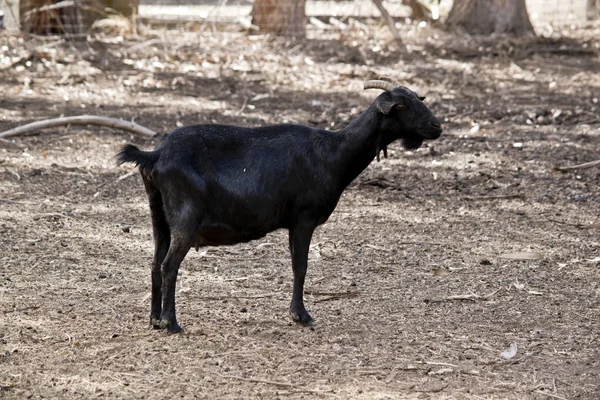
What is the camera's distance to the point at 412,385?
4.73m

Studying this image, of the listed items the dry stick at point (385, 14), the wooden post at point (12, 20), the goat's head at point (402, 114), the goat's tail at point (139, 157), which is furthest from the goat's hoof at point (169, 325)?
the wooden post at point (12, 20)

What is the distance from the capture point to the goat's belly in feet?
17.4

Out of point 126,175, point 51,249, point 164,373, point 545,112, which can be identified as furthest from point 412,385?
point 545,112

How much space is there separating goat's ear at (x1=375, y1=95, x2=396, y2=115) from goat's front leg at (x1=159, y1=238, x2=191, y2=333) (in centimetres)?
131

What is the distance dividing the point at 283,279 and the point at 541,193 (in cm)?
322

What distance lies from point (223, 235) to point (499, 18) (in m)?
11.9

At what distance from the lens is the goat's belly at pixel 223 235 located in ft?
17.4

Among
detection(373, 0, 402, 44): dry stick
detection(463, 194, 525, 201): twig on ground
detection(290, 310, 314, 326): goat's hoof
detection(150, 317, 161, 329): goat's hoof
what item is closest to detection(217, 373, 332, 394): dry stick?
detection(150, 317, 161, 329): goat's hoof

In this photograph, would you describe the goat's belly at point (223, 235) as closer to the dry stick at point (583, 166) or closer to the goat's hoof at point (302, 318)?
the goat's hoof at point (302, 318)

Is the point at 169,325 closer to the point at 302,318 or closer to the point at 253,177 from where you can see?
the point at 302,318

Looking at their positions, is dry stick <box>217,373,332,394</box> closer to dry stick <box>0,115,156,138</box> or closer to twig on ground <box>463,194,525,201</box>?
twig on ground <box>463,194,525,201</box>

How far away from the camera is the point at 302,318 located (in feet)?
18.2

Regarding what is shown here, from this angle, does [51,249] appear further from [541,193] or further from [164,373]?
[541,193]

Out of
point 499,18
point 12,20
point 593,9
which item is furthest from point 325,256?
point 593,9
